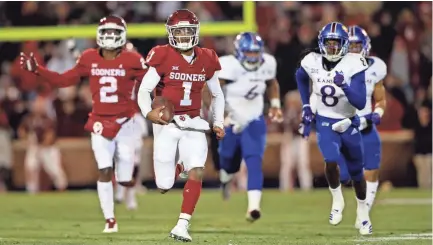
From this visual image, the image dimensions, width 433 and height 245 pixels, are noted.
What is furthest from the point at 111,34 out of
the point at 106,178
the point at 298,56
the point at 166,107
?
the point at 298,56

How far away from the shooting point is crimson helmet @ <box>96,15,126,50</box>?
9.84 metres

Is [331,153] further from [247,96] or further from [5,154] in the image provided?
[5,154]

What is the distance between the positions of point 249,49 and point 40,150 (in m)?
6.39

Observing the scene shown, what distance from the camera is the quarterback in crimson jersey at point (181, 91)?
8562mm

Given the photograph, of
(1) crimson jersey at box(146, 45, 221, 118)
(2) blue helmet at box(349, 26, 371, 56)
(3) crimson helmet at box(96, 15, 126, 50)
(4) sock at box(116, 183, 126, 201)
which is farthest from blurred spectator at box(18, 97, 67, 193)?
(1) crimson jersey at box(146, 45, 221, 118)

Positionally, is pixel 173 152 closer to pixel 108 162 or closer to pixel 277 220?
pixel 108 162

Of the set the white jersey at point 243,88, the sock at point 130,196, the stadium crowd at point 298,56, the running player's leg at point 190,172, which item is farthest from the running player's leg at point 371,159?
the stadium crowd at point 298,56

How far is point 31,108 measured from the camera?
56.0ft

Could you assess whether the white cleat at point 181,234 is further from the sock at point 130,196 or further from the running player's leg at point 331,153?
the sock at point 130,196

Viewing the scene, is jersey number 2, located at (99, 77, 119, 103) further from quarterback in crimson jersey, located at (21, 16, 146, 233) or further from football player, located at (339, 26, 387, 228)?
football player, located at (339, 26, 387, 228)

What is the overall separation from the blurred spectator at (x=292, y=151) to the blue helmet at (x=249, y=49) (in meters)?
5.43

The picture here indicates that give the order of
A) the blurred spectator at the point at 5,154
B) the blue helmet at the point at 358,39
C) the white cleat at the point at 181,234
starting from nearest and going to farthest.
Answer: the white cleat at the point at 181,234 < the blue helmet at the point at 358,39 < the blurred spectator at the point at 5,154

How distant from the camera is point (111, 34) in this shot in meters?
9.84

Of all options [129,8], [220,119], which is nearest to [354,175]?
[220,119]
